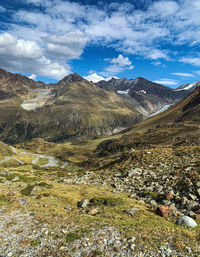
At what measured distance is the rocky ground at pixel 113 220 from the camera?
13.7m

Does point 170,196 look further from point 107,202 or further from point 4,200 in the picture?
point 4,200

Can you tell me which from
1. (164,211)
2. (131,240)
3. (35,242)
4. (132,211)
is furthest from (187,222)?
(35,242)

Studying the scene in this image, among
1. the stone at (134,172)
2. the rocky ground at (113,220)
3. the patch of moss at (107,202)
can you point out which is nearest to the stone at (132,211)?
the rocky ground at (113,220)

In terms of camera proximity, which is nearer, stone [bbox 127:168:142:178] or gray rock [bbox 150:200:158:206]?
gray rock [bbox 150:200:158:206]

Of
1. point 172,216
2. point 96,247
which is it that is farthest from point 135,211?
point 96,247

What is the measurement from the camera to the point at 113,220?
61.8 feet

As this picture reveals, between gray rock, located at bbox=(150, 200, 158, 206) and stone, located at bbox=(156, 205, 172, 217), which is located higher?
stone, located at bbox=(156, 205, 172, 217)

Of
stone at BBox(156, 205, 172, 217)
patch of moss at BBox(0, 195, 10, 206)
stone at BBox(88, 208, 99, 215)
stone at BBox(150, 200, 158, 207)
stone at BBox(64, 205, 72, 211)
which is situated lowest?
patch of moss at BBox(0, 195, 10, 206)

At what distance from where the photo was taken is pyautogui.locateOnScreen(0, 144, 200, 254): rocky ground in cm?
1369

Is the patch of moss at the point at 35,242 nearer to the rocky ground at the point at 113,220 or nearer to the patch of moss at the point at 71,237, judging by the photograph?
the rocky ground at the point at 113,220

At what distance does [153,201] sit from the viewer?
81.5 feet

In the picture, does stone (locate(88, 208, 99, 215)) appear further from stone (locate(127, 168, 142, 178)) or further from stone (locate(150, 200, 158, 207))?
stone (locate(127, 168, 142, 178))

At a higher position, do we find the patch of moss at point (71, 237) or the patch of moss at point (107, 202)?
the patch of moss at point (71, 237)

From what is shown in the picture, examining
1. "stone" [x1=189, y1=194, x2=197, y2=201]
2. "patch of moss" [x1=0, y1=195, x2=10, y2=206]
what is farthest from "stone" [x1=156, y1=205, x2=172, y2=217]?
"patch of moss" [x1=0, y1=195, x2=10, y2=206]
